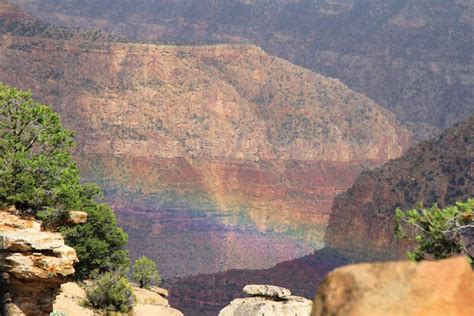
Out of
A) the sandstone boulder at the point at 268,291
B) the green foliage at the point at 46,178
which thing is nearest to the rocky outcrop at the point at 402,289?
the green foliage at the point at 46,178

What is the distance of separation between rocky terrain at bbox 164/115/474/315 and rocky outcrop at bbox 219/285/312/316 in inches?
2073

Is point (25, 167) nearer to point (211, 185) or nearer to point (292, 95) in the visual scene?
point (211, 185)

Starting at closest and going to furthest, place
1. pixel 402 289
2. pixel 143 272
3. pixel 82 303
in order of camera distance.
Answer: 1. pixel 402 289
2. pixel 82 303
3. pixel 143 272

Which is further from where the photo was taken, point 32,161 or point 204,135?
point 204,135

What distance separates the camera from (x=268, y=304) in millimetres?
38250

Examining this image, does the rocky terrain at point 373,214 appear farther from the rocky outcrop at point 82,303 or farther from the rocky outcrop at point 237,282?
the rocky outcrop at point 82,303

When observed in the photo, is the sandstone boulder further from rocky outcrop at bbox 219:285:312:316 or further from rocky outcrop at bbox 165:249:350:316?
rocky outcrop at bbox 165:249:350:316

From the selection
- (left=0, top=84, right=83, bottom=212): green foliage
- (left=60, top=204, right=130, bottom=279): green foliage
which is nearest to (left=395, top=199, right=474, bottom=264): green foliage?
(left=0, top=84, right=83, bottom=212): green foliage

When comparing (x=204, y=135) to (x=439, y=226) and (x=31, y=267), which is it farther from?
(x=439, y=226)

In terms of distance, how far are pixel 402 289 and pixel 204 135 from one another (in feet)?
513

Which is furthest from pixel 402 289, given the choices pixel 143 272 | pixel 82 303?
pixel 143 272

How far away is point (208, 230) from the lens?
138m

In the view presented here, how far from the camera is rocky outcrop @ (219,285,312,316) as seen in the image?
123 ft

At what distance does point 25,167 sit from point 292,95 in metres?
134
